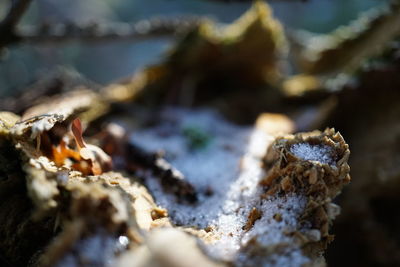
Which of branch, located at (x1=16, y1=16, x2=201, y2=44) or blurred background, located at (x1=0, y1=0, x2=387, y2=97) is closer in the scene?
branch, located at (x1=16, y1=16, x2=201, y2=44)

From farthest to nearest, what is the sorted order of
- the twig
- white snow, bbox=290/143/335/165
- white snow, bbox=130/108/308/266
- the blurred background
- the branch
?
the blurred background, the branch, the twig, white snow, bbox=290/143/335/165, white snow, bbox=130/108/308/266

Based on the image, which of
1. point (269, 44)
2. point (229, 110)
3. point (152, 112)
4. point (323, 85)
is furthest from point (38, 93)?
point (323, 85)

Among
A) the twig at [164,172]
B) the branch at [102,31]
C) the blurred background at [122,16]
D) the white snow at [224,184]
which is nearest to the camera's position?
the white snow at [224,184]

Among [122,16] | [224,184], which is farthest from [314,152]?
[122,16]

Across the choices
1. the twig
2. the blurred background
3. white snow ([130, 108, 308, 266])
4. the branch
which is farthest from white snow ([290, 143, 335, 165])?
the blurred background

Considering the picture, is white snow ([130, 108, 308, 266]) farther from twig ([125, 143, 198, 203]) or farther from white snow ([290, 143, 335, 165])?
white snow ([290, 143, 335, 165])

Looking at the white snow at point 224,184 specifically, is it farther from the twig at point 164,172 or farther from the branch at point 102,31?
the branch at point 102,31

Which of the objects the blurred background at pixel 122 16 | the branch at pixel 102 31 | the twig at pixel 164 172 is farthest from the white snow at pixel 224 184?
the blurred background at pixel 122 16
